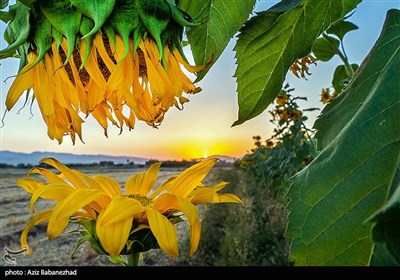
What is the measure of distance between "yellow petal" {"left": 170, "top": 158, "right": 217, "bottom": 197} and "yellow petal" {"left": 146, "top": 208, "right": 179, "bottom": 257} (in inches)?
1.2

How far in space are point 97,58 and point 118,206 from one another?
0.16 meters

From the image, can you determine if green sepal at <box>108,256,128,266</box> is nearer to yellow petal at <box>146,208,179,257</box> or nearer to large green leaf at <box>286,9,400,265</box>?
yellow petal at <box>146,208,179,257</box>

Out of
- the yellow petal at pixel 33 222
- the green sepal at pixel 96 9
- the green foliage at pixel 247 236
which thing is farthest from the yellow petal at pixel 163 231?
the green foliage at pixel 247 236

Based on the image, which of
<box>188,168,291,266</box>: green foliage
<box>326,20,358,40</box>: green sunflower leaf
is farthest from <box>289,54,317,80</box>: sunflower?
<box>188,168,291,266</box>: green foliage

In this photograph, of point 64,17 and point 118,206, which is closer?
point 64,17

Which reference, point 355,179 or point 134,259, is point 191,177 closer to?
point 134,259

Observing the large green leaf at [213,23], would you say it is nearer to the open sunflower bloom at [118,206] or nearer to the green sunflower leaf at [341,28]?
the open sunflower bloom at [118,206]

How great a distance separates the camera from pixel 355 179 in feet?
1.17

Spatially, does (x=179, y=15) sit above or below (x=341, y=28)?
below

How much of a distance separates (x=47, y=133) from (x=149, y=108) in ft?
0.29

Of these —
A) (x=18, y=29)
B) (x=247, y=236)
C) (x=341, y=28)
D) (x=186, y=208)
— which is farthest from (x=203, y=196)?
(x=247, y=236)

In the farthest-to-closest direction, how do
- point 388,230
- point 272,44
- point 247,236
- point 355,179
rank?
point 247,236, point 272,44, point 355,179, point 388,230

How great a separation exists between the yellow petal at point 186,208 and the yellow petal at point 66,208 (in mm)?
67

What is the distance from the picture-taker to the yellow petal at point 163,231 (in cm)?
49
